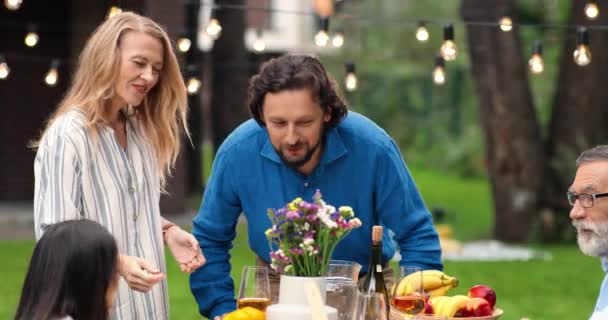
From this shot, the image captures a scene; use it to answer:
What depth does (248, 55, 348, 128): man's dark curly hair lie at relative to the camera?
374 cm

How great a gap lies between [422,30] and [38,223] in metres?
4.83

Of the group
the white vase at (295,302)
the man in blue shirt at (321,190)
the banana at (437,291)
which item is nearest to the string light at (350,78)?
the man in blue shirt at (321,190)

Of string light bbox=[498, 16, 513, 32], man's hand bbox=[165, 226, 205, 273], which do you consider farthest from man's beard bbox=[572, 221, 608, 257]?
string light bbox=[498, 16, 513, 32]

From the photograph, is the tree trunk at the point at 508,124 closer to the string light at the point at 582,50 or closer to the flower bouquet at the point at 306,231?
the string light at the point at 582,50

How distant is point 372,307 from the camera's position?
3.42 meters

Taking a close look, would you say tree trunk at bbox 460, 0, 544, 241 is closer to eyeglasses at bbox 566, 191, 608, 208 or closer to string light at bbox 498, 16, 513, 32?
string light at bbox 498, 16, 513, 32

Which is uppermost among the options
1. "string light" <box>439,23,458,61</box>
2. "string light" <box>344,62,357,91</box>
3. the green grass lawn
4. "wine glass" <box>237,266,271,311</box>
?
"string light" <box>439,23,458,61</box>

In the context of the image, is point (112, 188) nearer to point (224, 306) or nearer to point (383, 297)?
point (224, 306)

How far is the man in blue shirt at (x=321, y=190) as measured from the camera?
4.07 meters

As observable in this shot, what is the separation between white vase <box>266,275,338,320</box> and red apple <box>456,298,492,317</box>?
40 centimetres

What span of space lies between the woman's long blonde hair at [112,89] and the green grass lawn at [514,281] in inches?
184

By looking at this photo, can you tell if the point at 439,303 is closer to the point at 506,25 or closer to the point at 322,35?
the point at 506,25

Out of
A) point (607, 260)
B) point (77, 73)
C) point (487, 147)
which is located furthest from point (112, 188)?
point (487, 147)

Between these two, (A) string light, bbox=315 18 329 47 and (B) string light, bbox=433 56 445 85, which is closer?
(A) string light, bbox=315 18 329 47
